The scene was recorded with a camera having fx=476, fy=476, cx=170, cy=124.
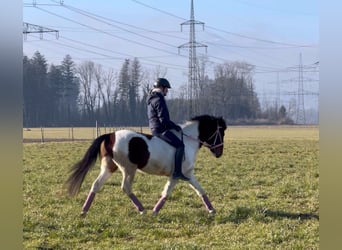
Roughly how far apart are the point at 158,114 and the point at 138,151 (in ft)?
2.18

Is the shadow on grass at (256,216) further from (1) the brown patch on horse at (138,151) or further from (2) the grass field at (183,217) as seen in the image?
(1) the brown patch on horse at (138,151)

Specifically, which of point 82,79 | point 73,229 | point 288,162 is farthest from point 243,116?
point 73,229

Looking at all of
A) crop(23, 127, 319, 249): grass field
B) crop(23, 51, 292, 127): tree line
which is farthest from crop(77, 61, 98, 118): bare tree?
crop(23, 127, 319, 249): grass field

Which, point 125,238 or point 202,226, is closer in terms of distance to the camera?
point 125,238

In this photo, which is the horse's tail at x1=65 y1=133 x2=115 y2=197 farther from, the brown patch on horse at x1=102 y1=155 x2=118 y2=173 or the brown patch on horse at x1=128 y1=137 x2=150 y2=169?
the brown patch on horse at x1=128 y1=137 x2=150 y2=169

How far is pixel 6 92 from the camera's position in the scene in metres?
2.02

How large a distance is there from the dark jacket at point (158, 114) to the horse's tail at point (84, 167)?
0.71m

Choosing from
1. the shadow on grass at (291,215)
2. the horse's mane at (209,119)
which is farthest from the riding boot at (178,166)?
the shadow on grass at (291,215)

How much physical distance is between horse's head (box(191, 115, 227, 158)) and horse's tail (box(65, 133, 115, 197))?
5.35 ft

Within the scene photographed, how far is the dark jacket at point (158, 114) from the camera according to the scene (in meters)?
7.43

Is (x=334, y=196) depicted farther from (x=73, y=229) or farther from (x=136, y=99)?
(x=136, y=99)

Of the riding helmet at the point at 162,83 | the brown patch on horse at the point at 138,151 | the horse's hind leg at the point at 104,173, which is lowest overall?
the horse's hind leg at the point at 104,173

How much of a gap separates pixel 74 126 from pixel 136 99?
19.9ft

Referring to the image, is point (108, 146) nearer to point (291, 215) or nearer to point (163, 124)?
point (163, 124)
